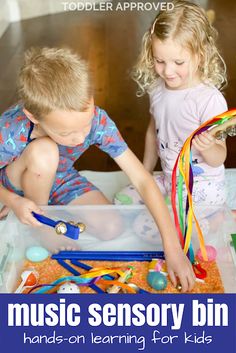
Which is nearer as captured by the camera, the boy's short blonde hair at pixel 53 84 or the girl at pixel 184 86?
the boy's short blonde hair at pixel 53 84

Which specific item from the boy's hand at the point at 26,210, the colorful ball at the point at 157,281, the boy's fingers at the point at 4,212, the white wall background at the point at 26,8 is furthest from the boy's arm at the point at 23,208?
the white wall background at the point at 26,8

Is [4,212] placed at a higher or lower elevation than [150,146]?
lower

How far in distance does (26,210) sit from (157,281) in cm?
29

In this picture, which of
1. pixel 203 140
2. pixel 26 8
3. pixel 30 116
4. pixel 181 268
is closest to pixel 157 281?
pixel 181 268

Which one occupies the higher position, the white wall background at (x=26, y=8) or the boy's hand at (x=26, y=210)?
the white wall background at (x=26, y=8)

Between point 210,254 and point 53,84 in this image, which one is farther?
point 210,254

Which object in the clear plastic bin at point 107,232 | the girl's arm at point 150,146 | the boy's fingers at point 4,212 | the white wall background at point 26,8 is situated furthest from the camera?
the white wall background at point 26,8

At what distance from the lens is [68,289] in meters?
1.04

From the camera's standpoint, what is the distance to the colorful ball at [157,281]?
1096mm

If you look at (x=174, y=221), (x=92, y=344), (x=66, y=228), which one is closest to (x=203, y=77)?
(x=174, y=221)

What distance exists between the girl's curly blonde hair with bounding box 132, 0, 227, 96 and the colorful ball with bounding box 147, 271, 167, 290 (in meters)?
0.46

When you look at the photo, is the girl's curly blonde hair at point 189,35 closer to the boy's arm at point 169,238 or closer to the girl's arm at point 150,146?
the girl's arm at point 150,146

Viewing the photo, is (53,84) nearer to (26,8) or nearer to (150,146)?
(150,146)

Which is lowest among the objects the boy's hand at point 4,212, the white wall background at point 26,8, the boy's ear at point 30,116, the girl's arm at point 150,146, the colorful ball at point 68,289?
the colorful ball at point 68,289
